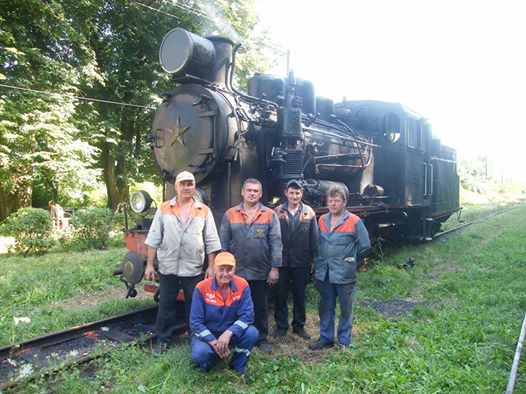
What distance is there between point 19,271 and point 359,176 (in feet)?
22.0

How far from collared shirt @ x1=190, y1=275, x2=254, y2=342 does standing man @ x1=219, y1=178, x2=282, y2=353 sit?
0.60m

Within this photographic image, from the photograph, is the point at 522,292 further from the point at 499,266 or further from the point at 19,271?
the point at 19,271

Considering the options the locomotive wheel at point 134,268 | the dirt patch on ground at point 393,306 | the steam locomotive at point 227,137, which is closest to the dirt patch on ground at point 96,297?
the steam locomotive at point 227,137

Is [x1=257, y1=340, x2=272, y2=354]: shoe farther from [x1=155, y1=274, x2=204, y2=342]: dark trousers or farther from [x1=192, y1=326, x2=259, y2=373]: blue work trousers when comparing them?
[x1=155, y1=274, x2=204, y2=342]: dark trousers

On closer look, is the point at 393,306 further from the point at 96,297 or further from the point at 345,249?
the point at 96,297

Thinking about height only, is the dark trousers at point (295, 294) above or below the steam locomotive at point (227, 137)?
below

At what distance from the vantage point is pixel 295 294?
4.96 m

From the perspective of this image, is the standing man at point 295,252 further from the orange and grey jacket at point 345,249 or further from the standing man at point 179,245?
the standing man at point 179,245

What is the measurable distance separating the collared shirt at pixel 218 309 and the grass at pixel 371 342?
1.34 ft

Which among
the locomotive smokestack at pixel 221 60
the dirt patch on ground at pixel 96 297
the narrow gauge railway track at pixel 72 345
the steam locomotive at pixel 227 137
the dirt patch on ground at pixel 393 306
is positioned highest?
the locomotive smokestack at pixel 221 60

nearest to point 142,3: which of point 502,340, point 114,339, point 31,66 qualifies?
point 31,66

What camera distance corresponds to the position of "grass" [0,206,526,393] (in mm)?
3553

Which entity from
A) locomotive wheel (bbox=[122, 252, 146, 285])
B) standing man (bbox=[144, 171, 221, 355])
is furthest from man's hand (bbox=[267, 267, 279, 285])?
locomotive wheel (bbox=[122, 252, 146, 285])

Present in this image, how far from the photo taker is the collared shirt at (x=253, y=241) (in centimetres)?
447
